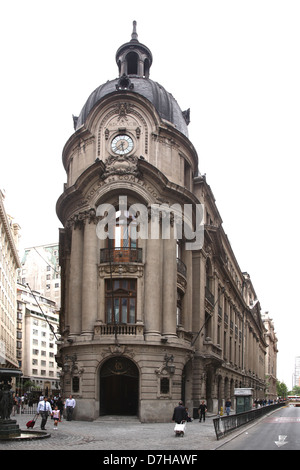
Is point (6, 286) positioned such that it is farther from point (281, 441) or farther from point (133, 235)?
point (281, 441)

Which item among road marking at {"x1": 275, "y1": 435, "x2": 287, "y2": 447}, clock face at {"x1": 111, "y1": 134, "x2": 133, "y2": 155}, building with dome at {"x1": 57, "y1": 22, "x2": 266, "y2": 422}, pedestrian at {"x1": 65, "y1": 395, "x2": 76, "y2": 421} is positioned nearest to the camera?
road marking at {"x1": 275, "y1": 435, "x2": 287, "y2": 447}

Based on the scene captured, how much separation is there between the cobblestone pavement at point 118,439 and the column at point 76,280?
7773 mm

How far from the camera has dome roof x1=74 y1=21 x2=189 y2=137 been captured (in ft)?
146

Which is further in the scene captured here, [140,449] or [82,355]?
[82,355]

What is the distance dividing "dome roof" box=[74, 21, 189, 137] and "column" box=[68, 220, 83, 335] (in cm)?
1004

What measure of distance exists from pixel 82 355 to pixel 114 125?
673 inches

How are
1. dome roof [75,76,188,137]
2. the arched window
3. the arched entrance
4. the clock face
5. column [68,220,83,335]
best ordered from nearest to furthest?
the arched entrance, column [68,220,83,335], the clock face, dome roof [75,76,188,137], the arched window

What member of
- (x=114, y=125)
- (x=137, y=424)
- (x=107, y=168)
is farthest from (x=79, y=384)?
(x=114, y=125)

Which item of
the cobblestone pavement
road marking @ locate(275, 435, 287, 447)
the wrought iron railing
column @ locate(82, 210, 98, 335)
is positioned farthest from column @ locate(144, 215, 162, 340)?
road marking @ locate(275, 435, 287, 447)

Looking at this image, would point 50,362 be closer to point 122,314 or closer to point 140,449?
point 122,314

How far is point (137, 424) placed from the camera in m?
34.5

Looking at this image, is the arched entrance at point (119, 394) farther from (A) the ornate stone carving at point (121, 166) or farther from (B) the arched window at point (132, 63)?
(B) the arched window at point (132, 63)

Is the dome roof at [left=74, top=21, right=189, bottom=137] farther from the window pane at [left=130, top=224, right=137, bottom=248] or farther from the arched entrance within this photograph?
the arched entrance

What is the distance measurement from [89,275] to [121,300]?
2865 mm
